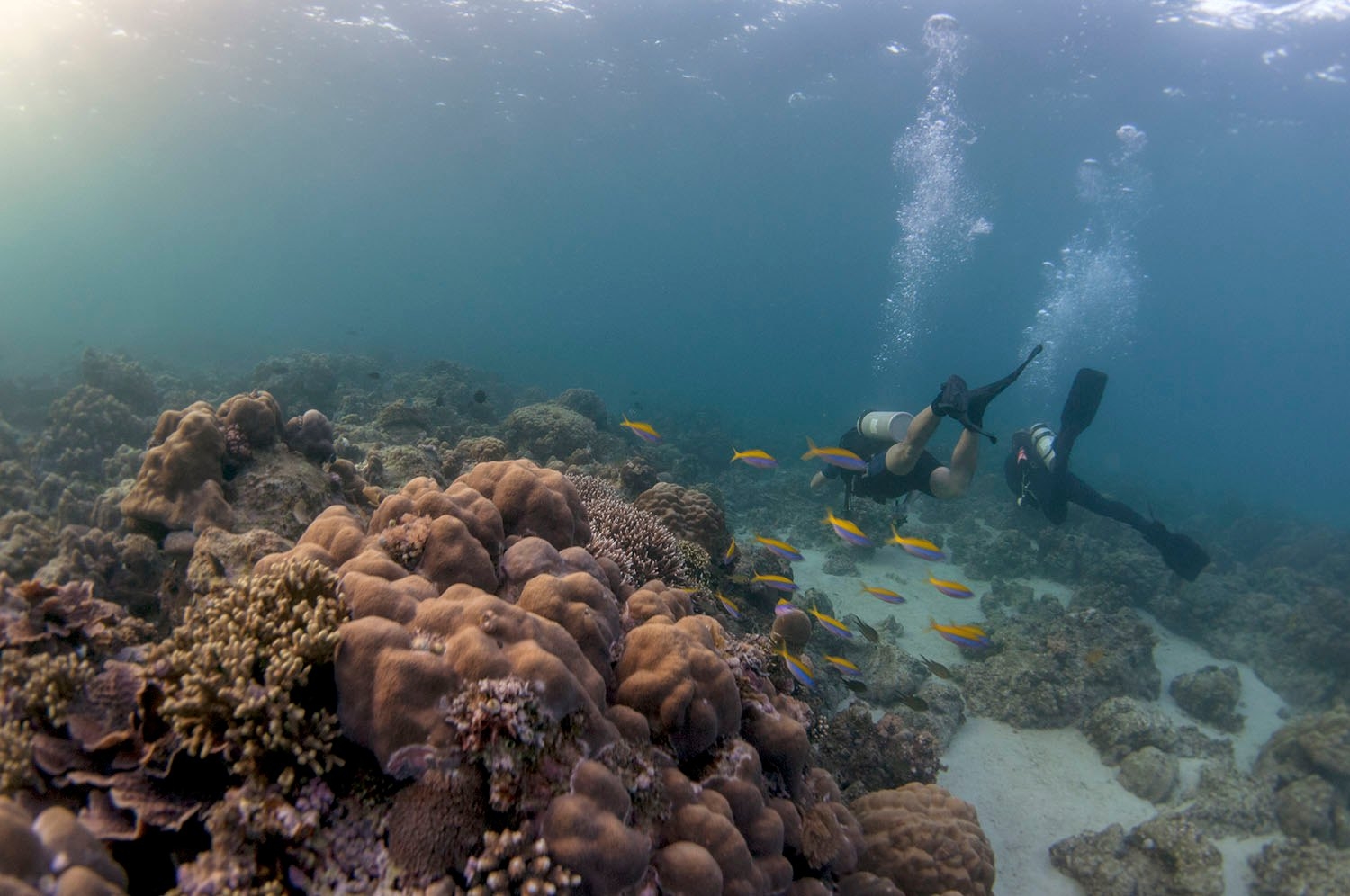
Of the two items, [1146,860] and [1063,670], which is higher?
[1063,670]

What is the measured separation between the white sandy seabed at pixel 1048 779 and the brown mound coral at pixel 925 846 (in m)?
2.62

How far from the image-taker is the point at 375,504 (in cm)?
629

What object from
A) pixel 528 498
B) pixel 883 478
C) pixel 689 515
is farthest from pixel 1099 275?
pixel 528 498

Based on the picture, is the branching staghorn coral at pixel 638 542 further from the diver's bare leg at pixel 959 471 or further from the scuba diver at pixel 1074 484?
the scuba diver at pixel 1074 484

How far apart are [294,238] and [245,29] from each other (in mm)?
122132

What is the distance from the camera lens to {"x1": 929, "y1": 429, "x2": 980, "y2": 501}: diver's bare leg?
1090 cm

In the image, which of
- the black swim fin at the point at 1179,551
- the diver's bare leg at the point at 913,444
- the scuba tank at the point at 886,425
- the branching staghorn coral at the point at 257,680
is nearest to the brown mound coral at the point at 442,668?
the branching staghorn coral at the point at 257,680

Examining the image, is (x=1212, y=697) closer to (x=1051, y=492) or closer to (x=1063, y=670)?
(x=1063, y=670)

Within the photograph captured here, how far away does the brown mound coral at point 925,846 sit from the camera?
462cm

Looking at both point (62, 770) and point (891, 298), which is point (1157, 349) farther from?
point (62, 770)

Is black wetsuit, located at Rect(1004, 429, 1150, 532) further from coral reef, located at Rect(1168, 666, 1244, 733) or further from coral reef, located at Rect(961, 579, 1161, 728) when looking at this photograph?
coral reef, located at Rect(1168, 666, 1244, 733)

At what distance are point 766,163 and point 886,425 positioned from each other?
147 ft

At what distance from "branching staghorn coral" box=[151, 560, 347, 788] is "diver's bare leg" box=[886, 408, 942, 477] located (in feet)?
31.7

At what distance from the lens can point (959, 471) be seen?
10992 millimetres
